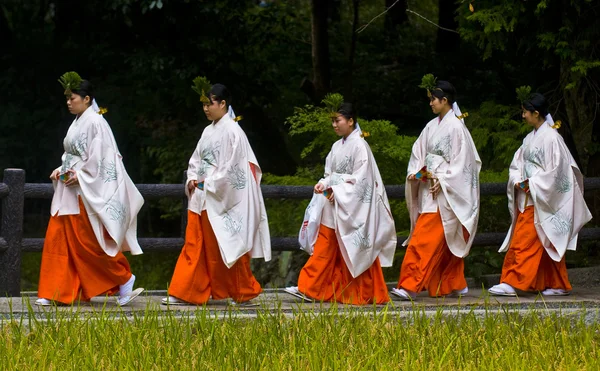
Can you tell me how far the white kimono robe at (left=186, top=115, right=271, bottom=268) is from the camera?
871 centimetres

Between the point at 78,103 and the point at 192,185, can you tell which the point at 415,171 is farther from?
the point at 78,103

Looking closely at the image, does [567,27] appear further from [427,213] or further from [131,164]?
[131,164]

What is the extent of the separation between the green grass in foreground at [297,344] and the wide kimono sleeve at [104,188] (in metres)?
1.81

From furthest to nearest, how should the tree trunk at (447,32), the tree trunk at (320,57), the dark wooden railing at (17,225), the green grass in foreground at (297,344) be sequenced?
1. the tree trunk at (447,32)
2. the tree trunk at (320,57)
3. the dark wooden railing at (17,225)
4. the green grass in foreground at (297,344)

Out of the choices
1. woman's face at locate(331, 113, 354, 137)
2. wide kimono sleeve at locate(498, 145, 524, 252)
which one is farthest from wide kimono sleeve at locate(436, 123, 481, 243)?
woman's face at locate(331, 113, 354, 137)

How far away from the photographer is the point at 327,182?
9.27m

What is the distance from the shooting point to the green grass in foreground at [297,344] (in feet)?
18.7

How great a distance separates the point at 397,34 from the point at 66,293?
10.8m

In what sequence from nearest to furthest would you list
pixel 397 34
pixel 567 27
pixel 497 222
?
pixel 567 27, pixel 497 222, pixel 397 34

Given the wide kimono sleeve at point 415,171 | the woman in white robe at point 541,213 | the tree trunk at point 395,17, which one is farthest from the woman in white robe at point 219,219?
the tree trunk at point 395,17

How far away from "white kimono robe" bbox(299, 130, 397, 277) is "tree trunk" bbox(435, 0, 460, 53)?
25.7 ft

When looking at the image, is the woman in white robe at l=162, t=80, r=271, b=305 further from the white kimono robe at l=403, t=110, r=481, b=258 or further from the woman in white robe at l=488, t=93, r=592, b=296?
the woman in white robe at l=488, t=93, r=592, b=296

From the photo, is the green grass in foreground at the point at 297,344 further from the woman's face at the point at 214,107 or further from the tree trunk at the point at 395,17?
the tree trunk at the point at 395,17

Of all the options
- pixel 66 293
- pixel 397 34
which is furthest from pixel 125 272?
pixel 397 34
